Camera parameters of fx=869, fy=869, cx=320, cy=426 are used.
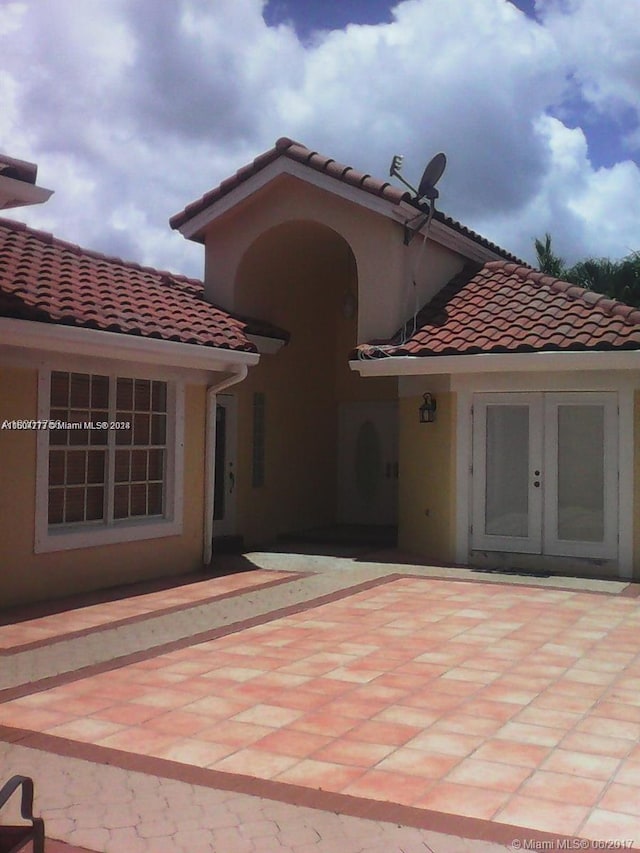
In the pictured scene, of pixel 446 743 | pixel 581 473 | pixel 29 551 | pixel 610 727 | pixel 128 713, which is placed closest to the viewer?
pixel 446 743

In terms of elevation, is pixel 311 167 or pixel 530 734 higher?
pixel 311 167

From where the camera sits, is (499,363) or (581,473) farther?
(581,473)

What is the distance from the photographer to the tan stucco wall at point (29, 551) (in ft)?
33.1

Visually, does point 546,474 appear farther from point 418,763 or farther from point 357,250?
point 418,763

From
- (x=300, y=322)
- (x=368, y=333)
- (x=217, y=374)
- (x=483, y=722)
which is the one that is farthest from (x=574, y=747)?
(x=300, y=322)

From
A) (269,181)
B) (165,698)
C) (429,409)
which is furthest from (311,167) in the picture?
(165,698)

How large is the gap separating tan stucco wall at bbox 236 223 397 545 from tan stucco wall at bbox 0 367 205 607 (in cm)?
404

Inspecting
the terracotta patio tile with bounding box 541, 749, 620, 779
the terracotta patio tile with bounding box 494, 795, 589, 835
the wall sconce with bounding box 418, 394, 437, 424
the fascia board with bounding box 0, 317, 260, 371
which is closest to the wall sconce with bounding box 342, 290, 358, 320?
the wall sconce with bounding box 418, 394, 437, 424

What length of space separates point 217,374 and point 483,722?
816 cm

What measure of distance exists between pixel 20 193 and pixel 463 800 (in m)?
7.11

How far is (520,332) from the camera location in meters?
13.3

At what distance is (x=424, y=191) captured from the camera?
50.0ft

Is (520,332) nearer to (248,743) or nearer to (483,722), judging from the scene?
(483,722)

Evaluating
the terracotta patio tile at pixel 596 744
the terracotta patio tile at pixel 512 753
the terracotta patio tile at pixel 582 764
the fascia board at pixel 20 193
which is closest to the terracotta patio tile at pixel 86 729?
the terracotta patio tile at pixel 512 753
